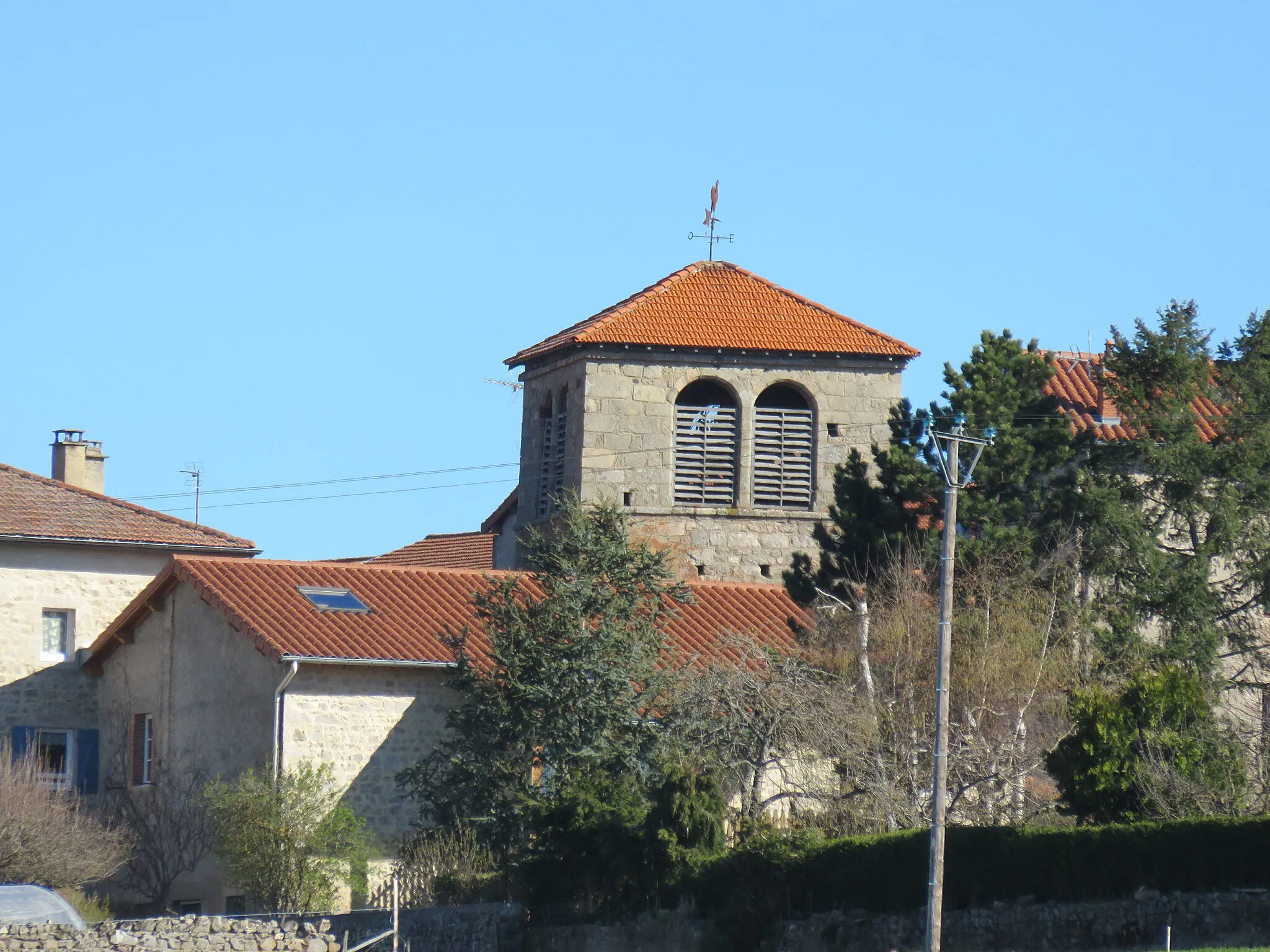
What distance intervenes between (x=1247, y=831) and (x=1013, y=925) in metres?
2.75

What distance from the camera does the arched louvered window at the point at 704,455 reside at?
117ft

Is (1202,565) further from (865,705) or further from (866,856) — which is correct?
(866,856)

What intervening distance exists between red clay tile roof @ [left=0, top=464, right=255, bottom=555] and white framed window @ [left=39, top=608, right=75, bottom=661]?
1298 mm

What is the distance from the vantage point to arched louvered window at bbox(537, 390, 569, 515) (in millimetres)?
36312

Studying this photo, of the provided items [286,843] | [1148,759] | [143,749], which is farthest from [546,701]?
[143,749]

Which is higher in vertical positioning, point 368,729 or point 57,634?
point 57,634

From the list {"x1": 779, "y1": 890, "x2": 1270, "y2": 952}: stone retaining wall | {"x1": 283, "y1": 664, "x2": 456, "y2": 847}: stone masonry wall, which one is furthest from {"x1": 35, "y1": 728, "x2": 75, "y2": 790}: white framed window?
{"x1": 779, "y1": 890, "x2": 1270, "y2": 952}: stone retaining wall

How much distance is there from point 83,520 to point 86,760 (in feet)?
15.7

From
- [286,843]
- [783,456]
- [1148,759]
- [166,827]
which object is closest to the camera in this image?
[1148,759]

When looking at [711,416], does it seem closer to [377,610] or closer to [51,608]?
[377,610]

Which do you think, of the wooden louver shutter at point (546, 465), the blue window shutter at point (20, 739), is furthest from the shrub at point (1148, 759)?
the blue window shutter at point (20, 739)

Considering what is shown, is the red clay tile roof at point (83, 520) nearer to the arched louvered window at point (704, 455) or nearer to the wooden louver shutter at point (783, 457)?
the arched louvered window at point (704, 455)

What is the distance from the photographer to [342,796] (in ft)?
89.6

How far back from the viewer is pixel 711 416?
36.1m
